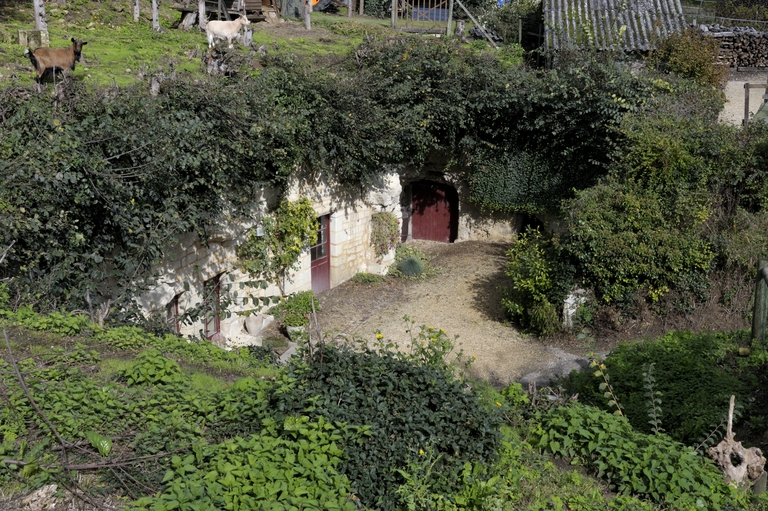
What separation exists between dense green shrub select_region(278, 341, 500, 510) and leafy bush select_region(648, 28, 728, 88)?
13060mm

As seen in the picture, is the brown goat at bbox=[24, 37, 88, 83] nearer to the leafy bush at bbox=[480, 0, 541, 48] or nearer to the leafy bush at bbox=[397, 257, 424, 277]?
the leafy bush at bbox=[397, 257, 424, 277]

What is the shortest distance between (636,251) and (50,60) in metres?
9.90

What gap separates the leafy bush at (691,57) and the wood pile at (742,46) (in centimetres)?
87

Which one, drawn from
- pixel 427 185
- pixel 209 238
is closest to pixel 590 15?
pixel 427 185

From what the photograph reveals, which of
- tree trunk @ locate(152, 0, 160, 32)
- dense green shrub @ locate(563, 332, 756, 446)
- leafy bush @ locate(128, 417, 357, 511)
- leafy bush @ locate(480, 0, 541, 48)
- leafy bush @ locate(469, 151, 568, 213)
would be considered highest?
leafy bush @ locate(480, 0, 541, 48)

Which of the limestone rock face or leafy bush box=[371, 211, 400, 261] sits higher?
the limestone rock face

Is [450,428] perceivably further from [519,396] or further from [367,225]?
[367,225]

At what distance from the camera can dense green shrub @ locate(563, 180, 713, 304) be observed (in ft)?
36.7

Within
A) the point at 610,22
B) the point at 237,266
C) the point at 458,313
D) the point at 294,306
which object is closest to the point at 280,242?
the point at 237,266

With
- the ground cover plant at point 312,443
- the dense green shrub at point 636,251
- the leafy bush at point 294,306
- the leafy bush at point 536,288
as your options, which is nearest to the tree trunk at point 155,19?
the leafy bush at point 294,306

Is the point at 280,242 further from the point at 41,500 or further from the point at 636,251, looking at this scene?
the point at 41,500

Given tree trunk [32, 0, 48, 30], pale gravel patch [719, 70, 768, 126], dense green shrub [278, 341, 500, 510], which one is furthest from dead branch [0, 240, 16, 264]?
pale gravel patch [719, 70, 768, 126]

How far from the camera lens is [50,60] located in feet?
34.2

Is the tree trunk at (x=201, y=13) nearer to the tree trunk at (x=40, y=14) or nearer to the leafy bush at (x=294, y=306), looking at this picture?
the tree trunk at (x=40, y=14)
